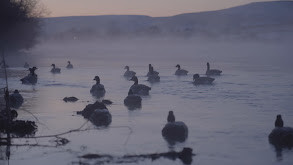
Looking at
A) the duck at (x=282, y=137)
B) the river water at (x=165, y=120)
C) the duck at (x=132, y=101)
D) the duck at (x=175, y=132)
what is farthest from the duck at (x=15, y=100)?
the duck at (x=282, y=137)

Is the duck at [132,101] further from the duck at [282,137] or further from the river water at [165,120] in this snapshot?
the duck at [282,137]

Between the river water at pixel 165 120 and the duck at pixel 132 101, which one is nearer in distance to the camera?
the river water at pixel 165 120

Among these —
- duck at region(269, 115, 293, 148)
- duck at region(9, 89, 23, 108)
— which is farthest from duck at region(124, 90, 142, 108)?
duck at region(269, 115, 293, 148)

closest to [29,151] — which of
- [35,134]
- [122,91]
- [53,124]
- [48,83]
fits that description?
[35,134]

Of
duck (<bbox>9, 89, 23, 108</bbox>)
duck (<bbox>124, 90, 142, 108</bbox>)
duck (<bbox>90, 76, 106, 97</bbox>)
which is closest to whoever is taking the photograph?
duck (<bbox>124, 90, 142, 108</bbox>)

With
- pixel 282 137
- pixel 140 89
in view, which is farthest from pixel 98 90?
pixel 282 137

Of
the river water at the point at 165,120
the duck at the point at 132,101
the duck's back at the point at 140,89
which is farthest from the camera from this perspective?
the duck's back at the point at 140,89

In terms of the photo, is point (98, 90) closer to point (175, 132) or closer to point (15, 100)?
point (15, 100)

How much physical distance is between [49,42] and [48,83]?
535ft

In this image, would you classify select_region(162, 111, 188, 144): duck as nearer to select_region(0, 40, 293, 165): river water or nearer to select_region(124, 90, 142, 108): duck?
select_region(0, 40, 293, 165): river water

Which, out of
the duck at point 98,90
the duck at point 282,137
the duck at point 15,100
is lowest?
the duck at point 282,137

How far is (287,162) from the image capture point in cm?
1400

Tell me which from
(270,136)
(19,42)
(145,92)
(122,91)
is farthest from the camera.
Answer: (19,42)

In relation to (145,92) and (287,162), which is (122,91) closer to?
(145,92)
